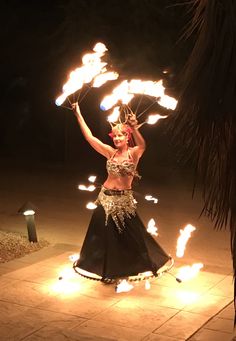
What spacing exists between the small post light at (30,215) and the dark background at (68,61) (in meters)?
2.24

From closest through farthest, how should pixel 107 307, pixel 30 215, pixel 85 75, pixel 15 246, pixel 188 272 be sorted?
pixel 107 307, pixel 85 75, pixel 188 272, pixel 15 246, pixel 30 215

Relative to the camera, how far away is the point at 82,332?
548cm

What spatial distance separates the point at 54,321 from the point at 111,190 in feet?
5.18

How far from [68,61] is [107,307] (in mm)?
13027

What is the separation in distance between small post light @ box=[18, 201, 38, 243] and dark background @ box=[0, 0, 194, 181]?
Result: 224cm

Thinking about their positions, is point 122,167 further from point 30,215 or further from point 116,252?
point 30,215

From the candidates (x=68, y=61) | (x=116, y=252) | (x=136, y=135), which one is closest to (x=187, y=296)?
(x=116, y=252)

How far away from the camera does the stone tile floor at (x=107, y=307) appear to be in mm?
5473

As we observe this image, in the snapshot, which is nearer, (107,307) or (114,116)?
(107,307)

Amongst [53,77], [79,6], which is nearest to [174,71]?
[79,6]

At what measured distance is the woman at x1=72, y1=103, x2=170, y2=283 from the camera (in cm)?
659

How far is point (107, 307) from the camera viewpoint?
614 cm

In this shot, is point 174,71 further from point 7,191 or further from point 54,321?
point 54,321

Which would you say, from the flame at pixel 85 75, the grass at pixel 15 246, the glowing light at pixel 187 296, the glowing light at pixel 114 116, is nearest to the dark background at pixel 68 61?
the grass at pixel 15 246
